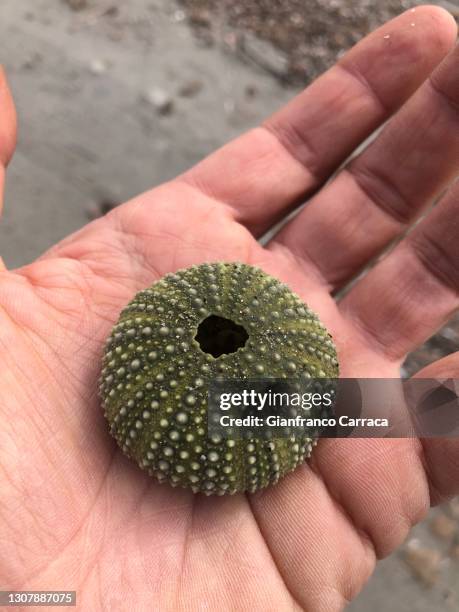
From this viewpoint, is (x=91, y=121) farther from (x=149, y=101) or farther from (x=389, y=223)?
(x=389, y=223)

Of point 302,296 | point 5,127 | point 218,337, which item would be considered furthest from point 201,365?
point 5,127

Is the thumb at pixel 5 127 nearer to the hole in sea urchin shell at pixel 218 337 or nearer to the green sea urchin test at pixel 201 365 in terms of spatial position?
the green sea urchin test at pixel 201 365

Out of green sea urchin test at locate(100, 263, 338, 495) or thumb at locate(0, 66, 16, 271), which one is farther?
thumb at locate(0, 66, 16, 271)

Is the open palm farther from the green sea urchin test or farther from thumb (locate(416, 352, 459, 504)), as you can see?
the green sea urchin test

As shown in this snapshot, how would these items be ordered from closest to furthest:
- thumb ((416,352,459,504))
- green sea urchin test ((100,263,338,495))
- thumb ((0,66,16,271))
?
green sea urchin test ((100,263,338,495)) < thumb ((416,352,459,504)) < thumb ((0,66,16,271))

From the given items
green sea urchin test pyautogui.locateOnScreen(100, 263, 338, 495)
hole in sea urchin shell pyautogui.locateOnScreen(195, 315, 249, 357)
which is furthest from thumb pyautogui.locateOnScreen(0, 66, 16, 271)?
hole in sea urchin shell pyautogui.locateOnScreen(195, 315, 249, 357)

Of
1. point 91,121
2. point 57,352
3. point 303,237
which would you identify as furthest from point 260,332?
point 91,121

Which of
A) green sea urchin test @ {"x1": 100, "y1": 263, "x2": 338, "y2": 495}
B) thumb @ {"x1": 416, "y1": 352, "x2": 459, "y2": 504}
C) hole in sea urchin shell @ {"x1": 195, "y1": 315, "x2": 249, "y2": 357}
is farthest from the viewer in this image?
thumb @ {"x1": 416, "y1": 352, "x2": 459, "y2": 504}
